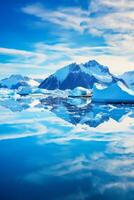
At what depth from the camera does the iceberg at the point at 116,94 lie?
25703 mm

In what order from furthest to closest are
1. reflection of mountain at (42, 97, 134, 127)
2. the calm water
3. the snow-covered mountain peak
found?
the snow-covered mountain peak → reflection of mountain at (42, 97, 134, 127) → the calm water

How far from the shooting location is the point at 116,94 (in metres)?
26.5

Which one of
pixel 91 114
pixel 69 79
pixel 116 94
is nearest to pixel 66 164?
pixel 91 114

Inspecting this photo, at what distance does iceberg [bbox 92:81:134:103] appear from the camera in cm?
2570

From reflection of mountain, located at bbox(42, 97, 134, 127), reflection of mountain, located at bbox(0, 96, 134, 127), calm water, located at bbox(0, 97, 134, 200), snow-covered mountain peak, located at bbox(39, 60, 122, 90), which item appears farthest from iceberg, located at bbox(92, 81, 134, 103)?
snow-covered mountain peak, located at bbox(39, 60, 122, 90)

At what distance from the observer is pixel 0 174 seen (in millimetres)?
5145

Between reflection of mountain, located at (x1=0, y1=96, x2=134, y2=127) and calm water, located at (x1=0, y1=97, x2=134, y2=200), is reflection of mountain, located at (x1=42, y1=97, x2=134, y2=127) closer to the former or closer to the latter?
reflection of mountain, located at (x1=0, y1=96, x2=134, y2=127)

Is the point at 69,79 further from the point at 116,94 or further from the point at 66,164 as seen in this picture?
the point at 66,164

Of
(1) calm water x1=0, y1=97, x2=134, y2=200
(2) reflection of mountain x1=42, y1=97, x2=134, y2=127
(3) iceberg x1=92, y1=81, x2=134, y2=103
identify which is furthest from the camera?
(3) iceberg x1=92, y1=81, x2=134, y2=103

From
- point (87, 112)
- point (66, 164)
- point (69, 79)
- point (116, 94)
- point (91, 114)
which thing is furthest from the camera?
point (69, 79)

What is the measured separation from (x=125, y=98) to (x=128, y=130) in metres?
15.7

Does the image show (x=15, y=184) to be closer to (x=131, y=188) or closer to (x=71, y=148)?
(x=131, y=188)

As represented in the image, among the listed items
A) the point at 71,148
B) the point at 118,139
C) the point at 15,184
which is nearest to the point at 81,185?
the point at 15,184

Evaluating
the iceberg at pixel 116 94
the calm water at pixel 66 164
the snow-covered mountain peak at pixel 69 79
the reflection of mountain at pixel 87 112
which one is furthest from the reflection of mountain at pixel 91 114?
the snow-covered mountain peak at pixel 69 79
